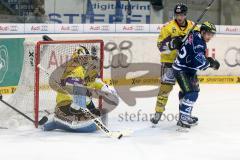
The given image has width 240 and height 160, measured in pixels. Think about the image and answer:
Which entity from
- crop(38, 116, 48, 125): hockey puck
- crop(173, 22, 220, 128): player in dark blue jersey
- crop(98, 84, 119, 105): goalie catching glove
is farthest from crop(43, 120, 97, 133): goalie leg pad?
crop(173, 22, 220, 128): player in dark blue jersey

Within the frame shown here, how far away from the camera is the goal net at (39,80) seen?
5.74m

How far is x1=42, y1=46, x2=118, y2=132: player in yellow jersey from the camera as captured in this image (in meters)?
5.51

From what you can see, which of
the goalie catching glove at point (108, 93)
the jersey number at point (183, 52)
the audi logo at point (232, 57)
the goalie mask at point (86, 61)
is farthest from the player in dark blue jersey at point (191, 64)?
the audi logo at point (232, 57)

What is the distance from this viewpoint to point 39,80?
18.8 ft

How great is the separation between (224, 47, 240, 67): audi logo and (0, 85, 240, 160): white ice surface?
2704mm

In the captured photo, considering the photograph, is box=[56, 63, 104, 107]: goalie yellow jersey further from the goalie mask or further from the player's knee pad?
the player's knee pad

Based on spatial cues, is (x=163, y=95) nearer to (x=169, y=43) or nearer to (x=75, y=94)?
(x=169, y=43)

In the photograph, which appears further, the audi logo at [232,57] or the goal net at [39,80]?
the audi logo at [232,57]

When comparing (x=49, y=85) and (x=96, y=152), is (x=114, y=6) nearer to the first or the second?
(x=49, y=85)

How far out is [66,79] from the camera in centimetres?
550

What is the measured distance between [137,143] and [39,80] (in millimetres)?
1294

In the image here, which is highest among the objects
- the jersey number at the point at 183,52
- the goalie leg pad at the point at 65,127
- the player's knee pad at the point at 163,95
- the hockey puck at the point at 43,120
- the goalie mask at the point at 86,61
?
the jersey number at the point at 183,52

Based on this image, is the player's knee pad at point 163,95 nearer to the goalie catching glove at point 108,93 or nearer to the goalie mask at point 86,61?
the goalie catching glove at point 108,93

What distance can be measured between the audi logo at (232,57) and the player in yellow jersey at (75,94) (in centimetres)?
418
